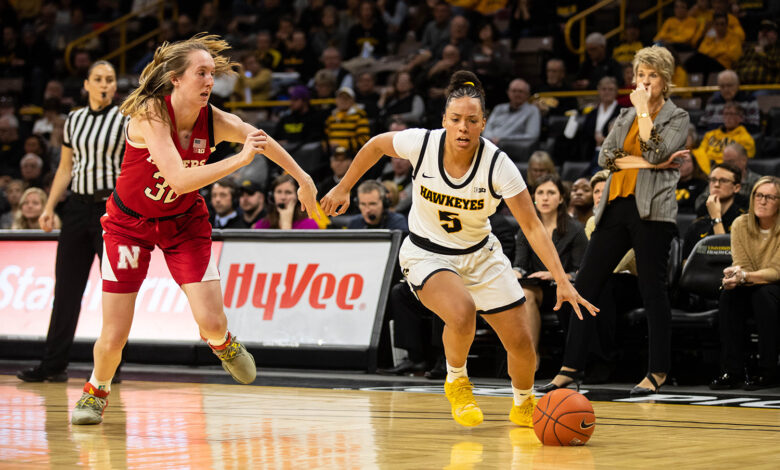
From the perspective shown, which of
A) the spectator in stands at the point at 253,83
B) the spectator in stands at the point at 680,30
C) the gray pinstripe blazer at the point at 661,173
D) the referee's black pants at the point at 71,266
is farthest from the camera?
the spectator in stands at the point at 253,83

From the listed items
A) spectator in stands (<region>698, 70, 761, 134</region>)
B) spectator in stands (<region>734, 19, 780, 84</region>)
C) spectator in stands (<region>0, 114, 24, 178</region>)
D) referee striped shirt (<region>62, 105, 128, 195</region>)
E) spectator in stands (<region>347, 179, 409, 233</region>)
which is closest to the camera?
referee striped shirt (<region>62, 105, 128, 195</region>)

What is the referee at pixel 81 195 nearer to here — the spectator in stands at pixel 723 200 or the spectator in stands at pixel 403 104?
the spectator in stands at pixel 723 200

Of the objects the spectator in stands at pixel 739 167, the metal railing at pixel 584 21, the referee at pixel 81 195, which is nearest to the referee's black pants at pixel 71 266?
the referee at pixel 81 195

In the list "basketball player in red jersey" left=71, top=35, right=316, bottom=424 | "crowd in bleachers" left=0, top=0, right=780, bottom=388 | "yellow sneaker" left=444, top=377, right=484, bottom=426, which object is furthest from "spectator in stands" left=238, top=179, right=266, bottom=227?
"yellow sneaker" left=444, top=377, right=484, bottom=426

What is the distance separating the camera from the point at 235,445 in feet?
16.2

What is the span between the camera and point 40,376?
8.20 meters

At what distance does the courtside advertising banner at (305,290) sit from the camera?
29.6ft

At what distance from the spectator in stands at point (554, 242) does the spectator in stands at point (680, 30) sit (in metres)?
5.24

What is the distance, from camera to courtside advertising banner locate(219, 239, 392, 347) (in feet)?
29.6

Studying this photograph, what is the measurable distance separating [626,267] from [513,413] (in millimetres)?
2995

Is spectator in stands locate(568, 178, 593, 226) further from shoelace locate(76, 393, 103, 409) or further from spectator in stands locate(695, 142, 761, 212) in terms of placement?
shoelace locate(76, 393, 103, 409)

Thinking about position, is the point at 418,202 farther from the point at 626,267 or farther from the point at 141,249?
the point at 626,267

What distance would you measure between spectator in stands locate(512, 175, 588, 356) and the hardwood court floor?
158 centimetres

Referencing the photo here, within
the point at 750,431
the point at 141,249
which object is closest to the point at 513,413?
the point at 750,431
